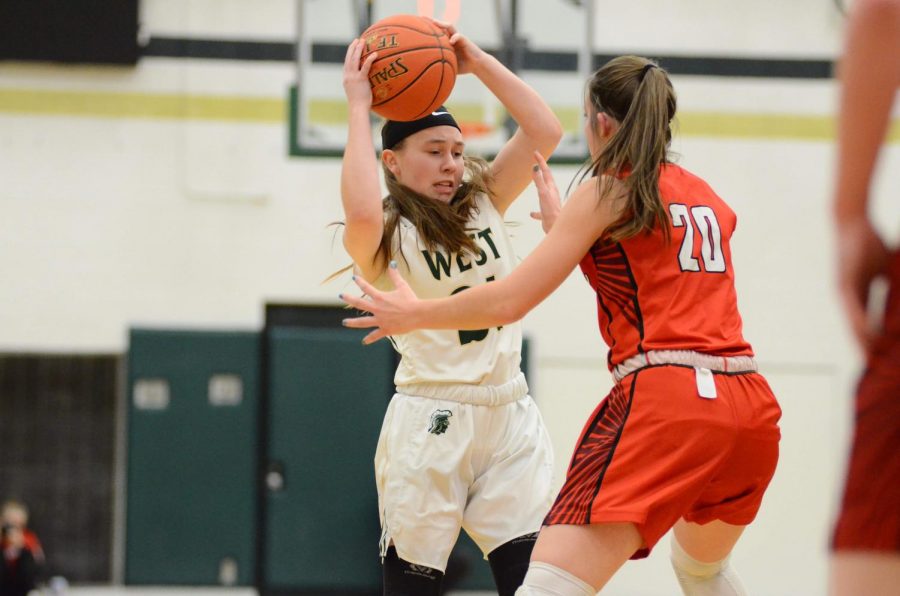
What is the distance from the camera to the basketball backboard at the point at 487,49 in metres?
8.32

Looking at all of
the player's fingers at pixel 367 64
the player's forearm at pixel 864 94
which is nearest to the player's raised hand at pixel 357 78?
the player's fingers at pixel 367 64

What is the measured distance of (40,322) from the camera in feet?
31.8

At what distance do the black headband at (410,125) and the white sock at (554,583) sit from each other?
1.52 m

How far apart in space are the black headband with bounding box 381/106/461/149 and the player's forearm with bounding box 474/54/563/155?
0.57 ft

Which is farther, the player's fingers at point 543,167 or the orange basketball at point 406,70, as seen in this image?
the orange basketball at point 406,70

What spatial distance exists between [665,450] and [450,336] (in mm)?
983

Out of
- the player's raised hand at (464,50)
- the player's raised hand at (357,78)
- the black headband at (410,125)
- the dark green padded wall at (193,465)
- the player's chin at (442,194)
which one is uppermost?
the player's raised hand at (464,50)

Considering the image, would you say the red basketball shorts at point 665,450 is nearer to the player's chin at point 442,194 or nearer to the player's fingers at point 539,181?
the player's fingers at point 539,181

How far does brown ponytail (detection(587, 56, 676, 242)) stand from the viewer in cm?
291

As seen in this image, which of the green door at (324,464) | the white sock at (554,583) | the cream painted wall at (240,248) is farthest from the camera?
the cream painted wall at (240,248)

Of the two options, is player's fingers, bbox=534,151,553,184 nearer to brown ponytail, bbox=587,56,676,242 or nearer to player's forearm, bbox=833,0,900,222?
brown ponytail, bbox=587,56,676,242

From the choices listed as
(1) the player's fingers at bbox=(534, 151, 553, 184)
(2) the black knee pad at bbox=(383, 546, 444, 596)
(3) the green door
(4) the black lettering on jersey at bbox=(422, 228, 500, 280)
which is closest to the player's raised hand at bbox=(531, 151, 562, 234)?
(1) the player's fingers at bbox=(534, 151, 553, 184)

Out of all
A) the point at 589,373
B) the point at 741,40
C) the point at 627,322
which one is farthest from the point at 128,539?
the point at 627,322

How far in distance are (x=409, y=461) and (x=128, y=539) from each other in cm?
632
